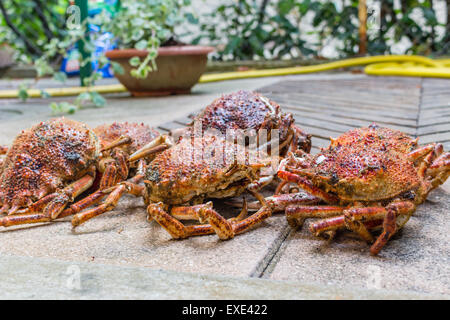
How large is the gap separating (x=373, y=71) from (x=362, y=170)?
3.76 m

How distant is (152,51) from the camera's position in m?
3.17

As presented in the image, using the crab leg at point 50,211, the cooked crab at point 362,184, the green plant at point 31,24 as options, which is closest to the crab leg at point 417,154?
the cooked crab at point 362,184

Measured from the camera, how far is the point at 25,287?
2.96 ft

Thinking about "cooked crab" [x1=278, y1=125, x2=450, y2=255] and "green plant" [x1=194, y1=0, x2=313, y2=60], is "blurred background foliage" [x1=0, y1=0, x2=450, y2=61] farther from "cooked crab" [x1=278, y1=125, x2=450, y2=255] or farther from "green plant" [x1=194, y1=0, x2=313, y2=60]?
"cooked crab" [x1=278, y1=125, x2=450, y2=255]

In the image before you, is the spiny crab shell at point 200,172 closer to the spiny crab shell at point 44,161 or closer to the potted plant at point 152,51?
the spiny crab shell at point 44,161

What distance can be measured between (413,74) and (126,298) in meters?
4.12

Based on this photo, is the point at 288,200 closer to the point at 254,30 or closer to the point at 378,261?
the point at 378,261

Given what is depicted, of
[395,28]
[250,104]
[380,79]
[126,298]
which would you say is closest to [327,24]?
[395,28]

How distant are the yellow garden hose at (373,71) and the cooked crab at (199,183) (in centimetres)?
285

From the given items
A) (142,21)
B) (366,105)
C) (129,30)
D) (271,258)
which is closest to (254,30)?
(129,30)

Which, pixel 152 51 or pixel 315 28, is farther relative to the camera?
pixel 315 28

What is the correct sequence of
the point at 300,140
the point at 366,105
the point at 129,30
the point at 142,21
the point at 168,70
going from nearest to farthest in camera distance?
the point at 300,140 → the point at 366,105 → the point at 142,21 → the point at 129,30 → the point at 168,70

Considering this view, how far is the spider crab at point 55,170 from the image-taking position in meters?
1.39

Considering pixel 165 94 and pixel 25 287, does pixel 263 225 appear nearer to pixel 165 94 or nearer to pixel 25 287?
pixel 25 287
